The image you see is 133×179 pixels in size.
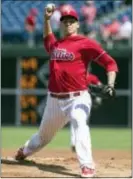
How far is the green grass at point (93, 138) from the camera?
1139cm

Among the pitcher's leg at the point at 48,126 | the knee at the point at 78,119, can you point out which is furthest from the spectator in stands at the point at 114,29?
the knee at the point at 78,119

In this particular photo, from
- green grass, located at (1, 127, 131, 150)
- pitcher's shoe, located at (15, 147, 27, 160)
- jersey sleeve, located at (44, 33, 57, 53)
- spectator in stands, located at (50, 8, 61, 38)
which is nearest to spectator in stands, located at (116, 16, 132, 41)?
spectator in stands, located at (50, 8, 61, 38)

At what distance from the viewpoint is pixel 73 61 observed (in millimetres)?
6434

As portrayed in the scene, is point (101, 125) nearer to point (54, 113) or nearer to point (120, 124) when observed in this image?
point (120, 124)

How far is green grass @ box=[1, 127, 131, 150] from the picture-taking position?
448 inches

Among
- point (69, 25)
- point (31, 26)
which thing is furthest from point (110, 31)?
point (69, 25)

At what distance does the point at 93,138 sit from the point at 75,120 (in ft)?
22.9

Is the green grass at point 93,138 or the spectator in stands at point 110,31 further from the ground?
the spectator in stands at point 110,31

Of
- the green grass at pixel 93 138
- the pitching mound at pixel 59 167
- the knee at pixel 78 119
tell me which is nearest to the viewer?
the knee at pixel 78 119

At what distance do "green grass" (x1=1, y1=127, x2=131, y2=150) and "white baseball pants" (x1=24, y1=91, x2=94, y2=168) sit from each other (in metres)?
3.96

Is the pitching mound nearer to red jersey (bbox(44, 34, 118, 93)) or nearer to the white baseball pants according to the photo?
the white baseball pants

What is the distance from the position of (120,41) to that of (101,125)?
2.62 meters

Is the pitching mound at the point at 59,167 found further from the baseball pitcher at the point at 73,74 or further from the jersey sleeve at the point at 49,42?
the jersey sleeve at the point at 49,42

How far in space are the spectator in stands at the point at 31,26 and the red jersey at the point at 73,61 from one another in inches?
411
